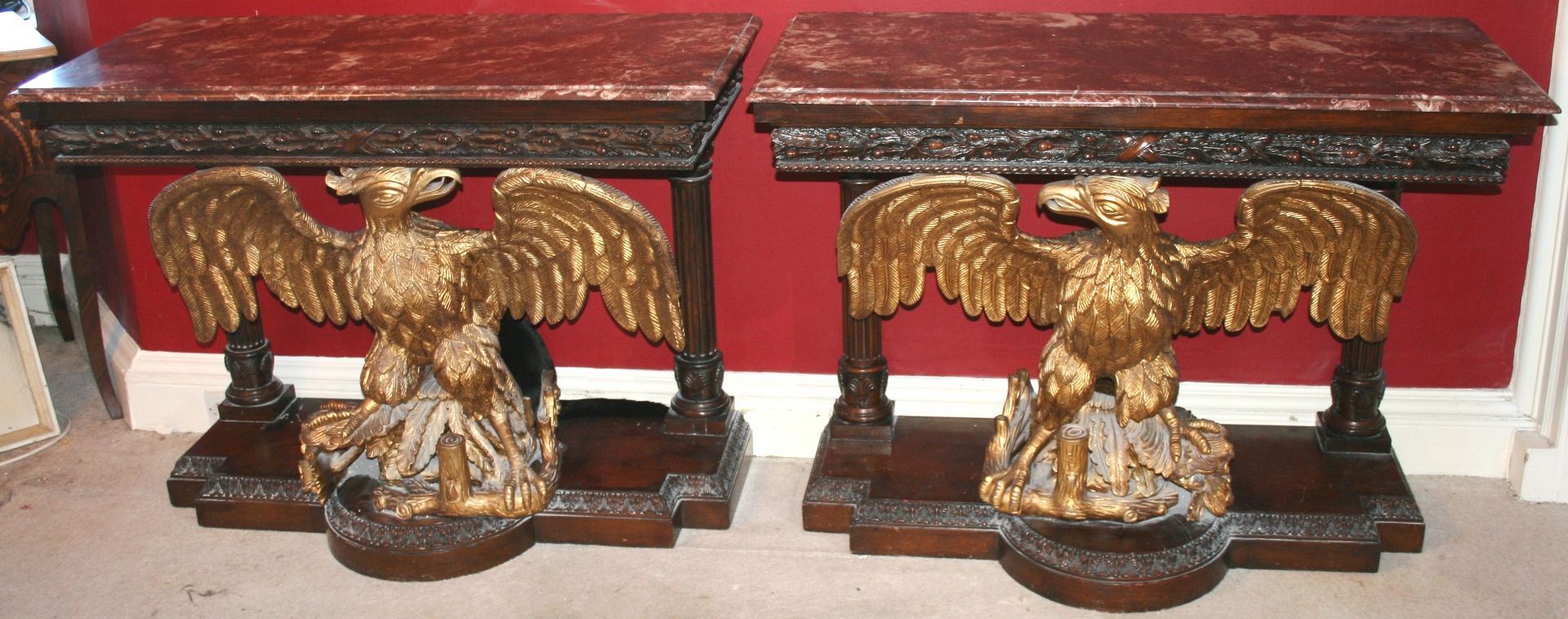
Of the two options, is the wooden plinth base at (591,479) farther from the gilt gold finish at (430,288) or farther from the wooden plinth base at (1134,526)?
the wooden plinth base at (1134,526)

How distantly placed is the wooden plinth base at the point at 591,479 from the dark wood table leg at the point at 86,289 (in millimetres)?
470

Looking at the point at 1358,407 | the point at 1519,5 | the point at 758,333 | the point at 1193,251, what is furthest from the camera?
the point at 758,333

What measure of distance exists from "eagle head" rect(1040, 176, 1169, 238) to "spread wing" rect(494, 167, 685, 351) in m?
0.70

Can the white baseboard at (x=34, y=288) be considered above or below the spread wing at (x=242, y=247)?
below

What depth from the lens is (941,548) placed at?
2.77 m

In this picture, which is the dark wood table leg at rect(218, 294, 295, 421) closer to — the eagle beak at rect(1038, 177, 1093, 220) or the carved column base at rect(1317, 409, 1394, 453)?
the eagle beak at rect(1038, 177, 1093, 220)

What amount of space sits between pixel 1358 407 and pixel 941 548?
880mm

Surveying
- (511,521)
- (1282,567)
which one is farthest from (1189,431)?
(511,521)

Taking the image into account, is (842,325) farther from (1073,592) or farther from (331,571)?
(331,571)

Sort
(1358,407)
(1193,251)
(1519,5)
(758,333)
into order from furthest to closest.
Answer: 1. (758,333)
2. (1358,407)
3. (1519,5)
4. (1193,251)

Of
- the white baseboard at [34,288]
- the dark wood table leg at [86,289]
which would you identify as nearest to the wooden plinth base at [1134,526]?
the dark wood table leg at [86,289]

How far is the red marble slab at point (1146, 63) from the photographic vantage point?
2264 mm

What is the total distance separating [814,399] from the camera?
322 cm

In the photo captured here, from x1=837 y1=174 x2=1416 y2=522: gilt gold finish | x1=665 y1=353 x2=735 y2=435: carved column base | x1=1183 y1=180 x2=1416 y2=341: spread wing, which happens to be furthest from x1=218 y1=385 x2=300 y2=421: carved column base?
x1=1183 y1=180 x2=1416 y2=341: spread wing
